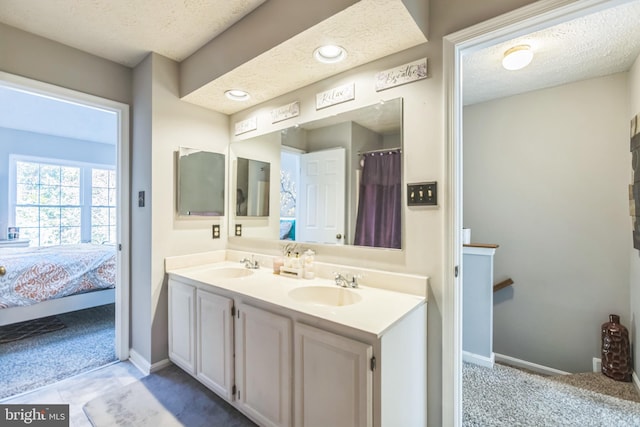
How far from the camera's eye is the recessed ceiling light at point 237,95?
2.22 meters

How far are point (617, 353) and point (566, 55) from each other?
224 centimetres

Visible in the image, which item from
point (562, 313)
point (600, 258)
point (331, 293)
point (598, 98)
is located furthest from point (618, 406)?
point (598, 98)

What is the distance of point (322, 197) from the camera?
81.9 inches

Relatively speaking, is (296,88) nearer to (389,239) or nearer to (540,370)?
(389,239)

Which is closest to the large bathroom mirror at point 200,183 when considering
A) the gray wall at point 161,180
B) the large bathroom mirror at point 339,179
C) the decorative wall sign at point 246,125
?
the gray wall at point 161,180

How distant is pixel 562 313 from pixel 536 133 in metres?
1.65

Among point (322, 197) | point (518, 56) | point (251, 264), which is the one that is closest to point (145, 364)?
point (251, 264)

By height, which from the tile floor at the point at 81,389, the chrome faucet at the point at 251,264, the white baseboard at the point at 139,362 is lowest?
the tile floor at the point at 81,389

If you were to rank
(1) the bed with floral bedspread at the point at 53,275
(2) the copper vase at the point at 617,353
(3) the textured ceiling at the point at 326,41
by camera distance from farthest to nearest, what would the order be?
(1) the bed with floral bedspread at the point at 53,275 → (2) the copper vase at the point at 617,353 → (3) the textured ceiling at the point at 326,41

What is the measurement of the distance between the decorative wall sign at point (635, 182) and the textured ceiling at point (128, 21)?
2690 mm

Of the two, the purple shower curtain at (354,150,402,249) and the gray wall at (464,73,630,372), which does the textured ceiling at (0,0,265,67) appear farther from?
the gray wall at (464,73,630,372)

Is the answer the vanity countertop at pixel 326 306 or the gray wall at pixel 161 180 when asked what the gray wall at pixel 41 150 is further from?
the vanity countertop at pixel 326 306

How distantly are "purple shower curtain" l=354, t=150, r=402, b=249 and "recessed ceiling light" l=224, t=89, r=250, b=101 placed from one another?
1161 millimetres

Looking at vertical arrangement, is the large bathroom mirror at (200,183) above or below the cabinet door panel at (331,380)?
above
